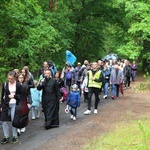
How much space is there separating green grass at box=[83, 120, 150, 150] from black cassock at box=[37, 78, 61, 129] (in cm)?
181

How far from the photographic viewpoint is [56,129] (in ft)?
34.0

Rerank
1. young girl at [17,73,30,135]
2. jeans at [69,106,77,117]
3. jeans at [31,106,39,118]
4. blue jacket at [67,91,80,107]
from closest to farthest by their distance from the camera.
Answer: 1. young girl at [17,73,30,135]
2. blue jacket at [67,91,80,107]
3. jeans at [69,106,77,117]
4. jeans at [31,106,39,118]

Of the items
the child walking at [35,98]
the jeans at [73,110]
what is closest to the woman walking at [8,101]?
the child walking at [35,98]

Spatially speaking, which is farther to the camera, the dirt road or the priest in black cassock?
the priest in black cassock

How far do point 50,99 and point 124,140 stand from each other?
2759 mm

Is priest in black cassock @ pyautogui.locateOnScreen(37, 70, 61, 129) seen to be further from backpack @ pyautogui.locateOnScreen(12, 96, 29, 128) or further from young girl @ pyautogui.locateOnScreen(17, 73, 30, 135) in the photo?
backpack @ pyautogui.locateOnScreen(12, 96, 29, 128)

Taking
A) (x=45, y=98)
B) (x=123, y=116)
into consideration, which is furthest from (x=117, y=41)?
(x=45, y=98)

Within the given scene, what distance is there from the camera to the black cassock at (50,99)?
34.1 ft

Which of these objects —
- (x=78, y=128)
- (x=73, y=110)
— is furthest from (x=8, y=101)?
(x=73, y=110)

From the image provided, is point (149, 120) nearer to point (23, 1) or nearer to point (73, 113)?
point (73, 113)

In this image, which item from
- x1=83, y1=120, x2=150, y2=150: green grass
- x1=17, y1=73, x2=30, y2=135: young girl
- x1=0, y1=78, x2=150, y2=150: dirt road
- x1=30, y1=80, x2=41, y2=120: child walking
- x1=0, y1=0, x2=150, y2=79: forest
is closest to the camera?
x1=83, y1=120, x2=150, y2=150: green grass

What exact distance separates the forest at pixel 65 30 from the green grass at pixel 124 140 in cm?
684

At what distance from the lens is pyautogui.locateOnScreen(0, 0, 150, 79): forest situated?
16292 millimetres

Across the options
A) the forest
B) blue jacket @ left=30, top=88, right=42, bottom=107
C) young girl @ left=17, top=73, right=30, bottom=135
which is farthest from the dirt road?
the forest
